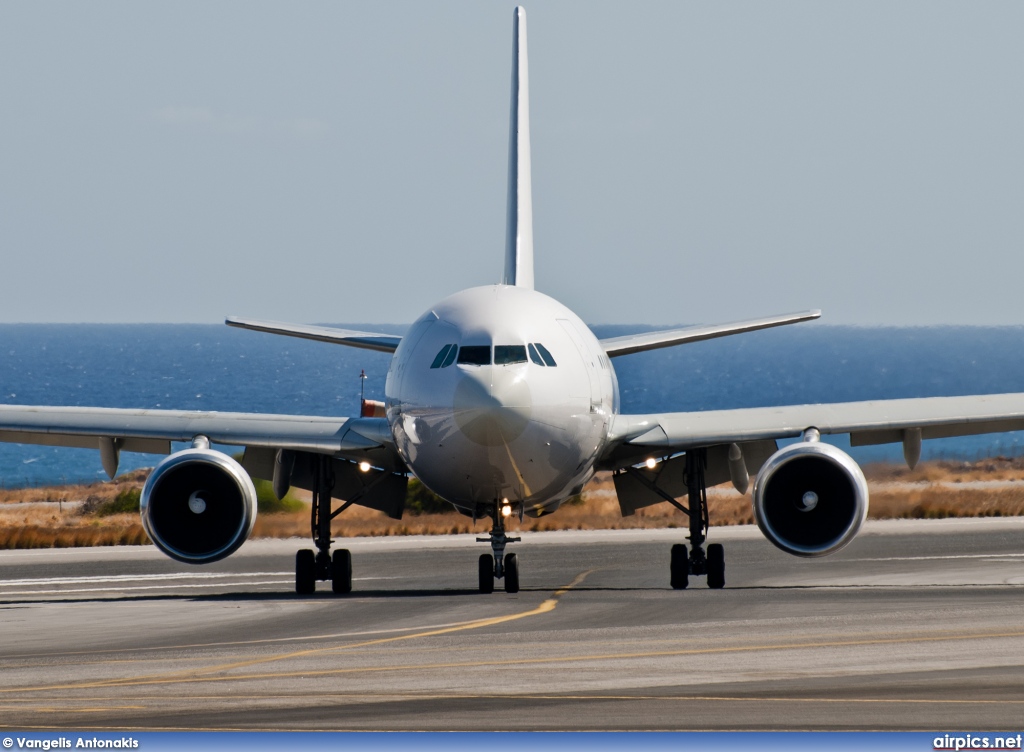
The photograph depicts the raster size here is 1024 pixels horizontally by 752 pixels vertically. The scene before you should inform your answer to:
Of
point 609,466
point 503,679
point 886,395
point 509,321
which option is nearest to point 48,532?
point 609,466

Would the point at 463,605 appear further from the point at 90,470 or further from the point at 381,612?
the point at 90,470

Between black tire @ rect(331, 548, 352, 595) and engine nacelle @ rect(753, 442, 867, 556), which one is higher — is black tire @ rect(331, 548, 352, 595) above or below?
below

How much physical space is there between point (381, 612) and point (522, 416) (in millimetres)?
3323

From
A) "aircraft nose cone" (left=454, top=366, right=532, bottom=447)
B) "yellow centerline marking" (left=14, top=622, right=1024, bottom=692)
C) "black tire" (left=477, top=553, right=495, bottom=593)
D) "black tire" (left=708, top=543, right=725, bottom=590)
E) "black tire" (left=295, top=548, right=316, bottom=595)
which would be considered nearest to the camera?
"yellow centerline marking" (left=14, top=622, right=1024, bottom=692)

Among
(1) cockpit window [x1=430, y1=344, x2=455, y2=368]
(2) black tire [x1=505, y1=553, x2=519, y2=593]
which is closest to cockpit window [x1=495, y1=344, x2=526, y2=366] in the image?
(1) cockpit window [x1=430, y1=344, x2=455, y2=368]

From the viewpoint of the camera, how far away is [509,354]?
21.7m

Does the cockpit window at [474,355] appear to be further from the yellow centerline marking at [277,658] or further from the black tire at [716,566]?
the black tire at [716,566]

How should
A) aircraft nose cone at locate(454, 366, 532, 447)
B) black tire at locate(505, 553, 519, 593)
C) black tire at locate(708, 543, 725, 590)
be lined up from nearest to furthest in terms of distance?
aircraft nose cone at locate(454, 366, 532, 447)
black tire at locate(505, 553, 519, 593)
black tire at locate(708, 543, 725, 590)

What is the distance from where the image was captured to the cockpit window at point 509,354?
70.7 feet

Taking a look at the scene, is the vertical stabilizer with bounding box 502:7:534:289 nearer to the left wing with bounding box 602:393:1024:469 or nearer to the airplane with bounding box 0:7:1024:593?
the airplane with bounding box 0:7:1024:593

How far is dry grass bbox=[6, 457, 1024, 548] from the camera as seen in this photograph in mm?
43406

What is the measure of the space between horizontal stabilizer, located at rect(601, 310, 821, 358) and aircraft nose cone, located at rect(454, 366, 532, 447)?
5.11m

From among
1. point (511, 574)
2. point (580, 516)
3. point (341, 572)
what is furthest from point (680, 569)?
point (580, 516)

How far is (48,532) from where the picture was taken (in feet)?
145
